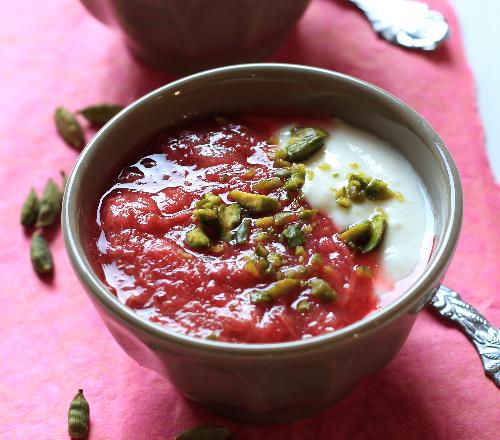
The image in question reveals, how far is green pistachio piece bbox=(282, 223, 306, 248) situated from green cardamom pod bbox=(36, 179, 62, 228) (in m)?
0.62

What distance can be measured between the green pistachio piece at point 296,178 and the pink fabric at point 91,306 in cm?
34

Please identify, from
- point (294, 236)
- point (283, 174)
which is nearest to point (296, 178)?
point (283, 174)

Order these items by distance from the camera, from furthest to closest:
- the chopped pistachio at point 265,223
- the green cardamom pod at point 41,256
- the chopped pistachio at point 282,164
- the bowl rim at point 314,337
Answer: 1. the green cardamom pod at point 41,256
2. the chopped pistachio at point 282,164
3. the chopped pistachio at point 265,223
4. the bowl rim at point 314,337

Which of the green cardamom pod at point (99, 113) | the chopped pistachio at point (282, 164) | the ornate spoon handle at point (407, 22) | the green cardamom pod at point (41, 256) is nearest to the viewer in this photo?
the chopped pistachio at point (282, 164)

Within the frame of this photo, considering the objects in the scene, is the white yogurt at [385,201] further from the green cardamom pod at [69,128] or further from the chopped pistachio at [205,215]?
the green cardamom pod at [69,128]

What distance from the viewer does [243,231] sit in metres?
1.18

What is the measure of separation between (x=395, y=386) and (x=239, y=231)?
1.19 ft

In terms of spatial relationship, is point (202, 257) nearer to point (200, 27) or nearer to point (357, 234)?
point (357, 234)

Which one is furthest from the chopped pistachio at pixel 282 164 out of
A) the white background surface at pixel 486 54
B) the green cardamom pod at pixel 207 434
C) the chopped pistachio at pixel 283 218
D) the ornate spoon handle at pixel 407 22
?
the ornate spoon handle at pixel 407 22

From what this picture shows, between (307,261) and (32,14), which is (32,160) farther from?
(307,261)

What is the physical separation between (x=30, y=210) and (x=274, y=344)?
815 mm

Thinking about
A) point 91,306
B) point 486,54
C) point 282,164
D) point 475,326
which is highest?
point 282,164

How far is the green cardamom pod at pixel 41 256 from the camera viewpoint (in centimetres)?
149

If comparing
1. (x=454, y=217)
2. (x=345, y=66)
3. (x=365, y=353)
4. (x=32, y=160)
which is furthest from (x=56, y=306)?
(x=345, y=66)
